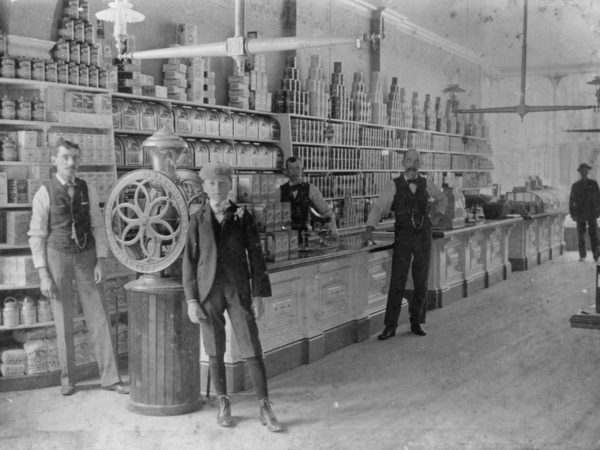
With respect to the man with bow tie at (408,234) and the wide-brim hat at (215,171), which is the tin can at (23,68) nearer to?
the wide-brim hat at (215,171)

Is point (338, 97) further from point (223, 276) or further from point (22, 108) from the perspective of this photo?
point (223, 276)

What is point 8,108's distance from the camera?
4.78 metres

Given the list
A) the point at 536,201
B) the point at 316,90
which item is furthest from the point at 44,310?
the point at 536,201

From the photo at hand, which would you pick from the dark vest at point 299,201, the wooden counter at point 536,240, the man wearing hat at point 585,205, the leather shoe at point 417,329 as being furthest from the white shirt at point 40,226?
the man wearing hat at point 585,205

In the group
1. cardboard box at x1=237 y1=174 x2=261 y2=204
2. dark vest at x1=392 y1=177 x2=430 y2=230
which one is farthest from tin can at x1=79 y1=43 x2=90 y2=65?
dark vest at x1=392 y1=177 x2=430 y2=230

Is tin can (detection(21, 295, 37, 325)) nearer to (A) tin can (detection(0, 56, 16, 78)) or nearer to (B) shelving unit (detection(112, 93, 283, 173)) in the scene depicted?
(B) shelving unit (detection(112, 93, 283, 173))

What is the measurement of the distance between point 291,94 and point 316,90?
2.10 ft

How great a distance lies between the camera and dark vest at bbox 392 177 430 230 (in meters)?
6.31

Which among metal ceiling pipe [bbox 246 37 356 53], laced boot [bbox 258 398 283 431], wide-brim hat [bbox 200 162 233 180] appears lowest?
laced boot [bbox 258 398 283 431]

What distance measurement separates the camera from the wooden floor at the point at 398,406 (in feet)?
12.5

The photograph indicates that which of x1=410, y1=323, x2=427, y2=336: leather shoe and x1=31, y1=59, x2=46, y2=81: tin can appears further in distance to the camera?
x1=410, y1=323, x2=427, y2=336: leather shoe

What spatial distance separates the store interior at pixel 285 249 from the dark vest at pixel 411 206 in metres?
0.32

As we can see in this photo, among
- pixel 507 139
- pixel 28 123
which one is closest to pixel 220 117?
pixel 28 123

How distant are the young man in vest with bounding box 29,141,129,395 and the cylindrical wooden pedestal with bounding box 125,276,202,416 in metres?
0.59
